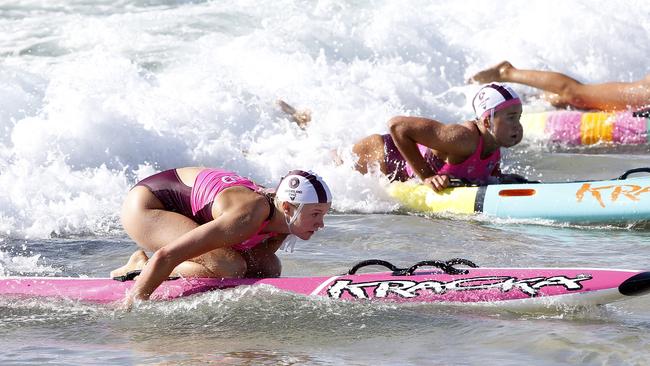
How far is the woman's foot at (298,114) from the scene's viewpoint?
12.4 meters

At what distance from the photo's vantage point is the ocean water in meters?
5.55

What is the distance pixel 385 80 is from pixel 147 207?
838 cm

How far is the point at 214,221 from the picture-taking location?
230 inches

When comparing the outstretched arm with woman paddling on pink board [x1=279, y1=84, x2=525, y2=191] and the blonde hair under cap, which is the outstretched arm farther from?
the blonde hair under cap

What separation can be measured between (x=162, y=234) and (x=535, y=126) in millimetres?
6942

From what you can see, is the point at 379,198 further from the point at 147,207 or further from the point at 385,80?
the point at 385,80

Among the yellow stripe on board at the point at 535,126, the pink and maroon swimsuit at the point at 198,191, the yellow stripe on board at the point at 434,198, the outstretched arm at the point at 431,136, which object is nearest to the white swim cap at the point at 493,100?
the outstretched arm at the point at 431,136

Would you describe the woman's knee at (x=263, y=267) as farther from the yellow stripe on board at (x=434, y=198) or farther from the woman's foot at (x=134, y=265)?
the yellow stripe on board at (x=434, y=198)

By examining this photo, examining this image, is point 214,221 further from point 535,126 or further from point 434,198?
point 535,126

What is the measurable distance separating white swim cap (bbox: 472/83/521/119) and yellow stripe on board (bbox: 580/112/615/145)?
11.2ft

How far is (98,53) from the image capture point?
1331 centimetres

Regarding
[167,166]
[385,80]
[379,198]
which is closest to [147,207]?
[379,198]

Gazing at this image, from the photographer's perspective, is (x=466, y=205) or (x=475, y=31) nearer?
(x=466, y=205)

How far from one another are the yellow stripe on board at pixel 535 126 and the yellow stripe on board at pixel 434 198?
336 centimetres
